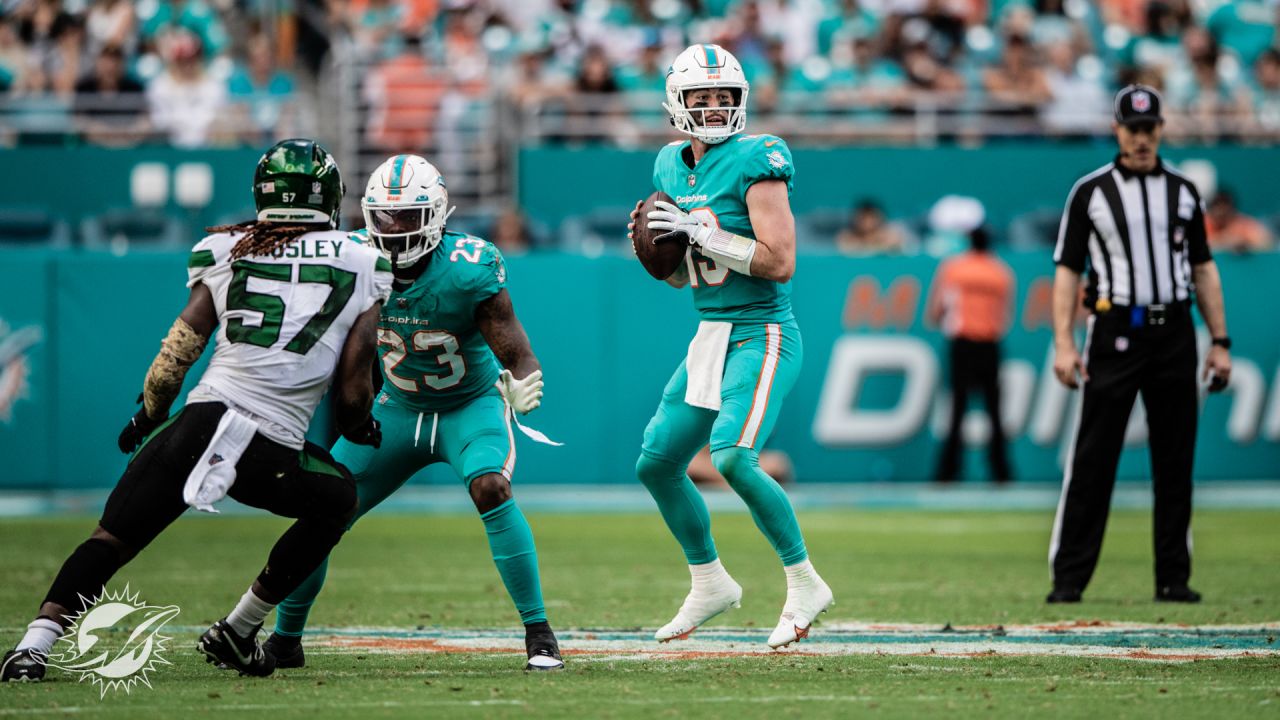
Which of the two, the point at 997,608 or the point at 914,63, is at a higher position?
the point at 914,63

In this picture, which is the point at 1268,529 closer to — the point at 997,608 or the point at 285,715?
the point at 997,608

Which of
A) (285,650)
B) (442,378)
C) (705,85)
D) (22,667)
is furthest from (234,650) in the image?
(705,85)

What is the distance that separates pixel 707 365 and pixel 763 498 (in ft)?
1.70

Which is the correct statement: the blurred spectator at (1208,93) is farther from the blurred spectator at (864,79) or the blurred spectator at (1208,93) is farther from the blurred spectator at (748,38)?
the blurred spectator at (748,38)

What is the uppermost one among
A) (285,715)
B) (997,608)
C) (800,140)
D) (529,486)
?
(800,140)

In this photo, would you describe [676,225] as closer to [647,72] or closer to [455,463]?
[455,463]

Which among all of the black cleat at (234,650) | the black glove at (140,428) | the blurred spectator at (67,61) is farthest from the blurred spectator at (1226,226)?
the black glove at (140,428)

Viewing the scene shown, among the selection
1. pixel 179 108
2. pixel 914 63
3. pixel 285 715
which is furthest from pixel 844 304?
pixel 285 715

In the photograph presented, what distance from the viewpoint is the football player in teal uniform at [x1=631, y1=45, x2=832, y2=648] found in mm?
6062

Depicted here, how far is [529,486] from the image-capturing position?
13.9 meters

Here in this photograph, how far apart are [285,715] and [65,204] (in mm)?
11736

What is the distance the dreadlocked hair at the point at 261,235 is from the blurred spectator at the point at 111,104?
10.6 meters

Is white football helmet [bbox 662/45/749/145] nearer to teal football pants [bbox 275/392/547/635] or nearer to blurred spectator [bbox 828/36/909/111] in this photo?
teal football pants [bbox 275/392/547/635]

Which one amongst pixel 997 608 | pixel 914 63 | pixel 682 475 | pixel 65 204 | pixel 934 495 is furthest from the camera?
pixel 914 63
